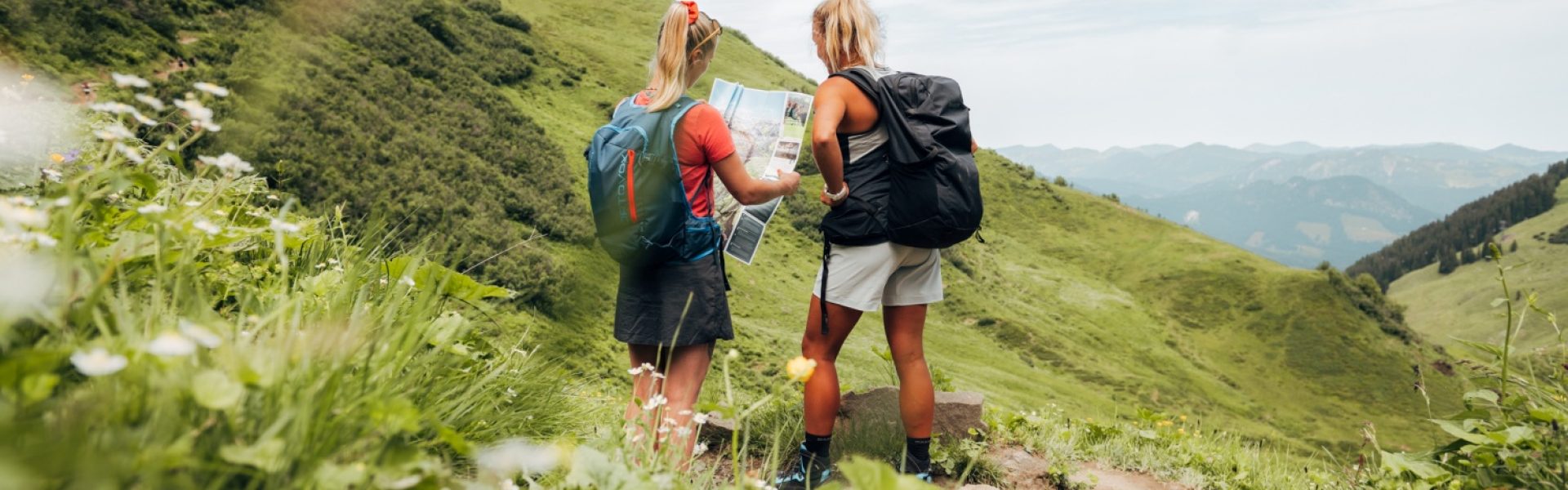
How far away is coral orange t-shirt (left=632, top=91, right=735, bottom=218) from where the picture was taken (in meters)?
3.06

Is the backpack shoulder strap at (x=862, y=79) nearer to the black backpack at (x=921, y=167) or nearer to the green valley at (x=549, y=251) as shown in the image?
the black backpack at (x=921, y=167)

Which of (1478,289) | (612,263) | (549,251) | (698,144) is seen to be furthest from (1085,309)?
(1478,289)

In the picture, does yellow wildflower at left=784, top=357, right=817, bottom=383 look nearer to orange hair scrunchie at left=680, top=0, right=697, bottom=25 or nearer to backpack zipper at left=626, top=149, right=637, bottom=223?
backpack zipper at left=626, top=149, right=637, bottom=223

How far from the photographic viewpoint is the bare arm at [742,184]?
3.11m

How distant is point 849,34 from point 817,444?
1691mm

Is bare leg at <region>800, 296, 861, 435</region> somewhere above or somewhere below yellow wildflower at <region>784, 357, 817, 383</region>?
below

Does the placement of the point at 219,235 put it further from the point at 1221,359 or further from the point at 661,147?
the point at 1221,359

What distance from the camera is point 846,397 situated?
15.8ft

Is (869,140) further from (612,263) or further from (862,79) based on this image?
(612,263)

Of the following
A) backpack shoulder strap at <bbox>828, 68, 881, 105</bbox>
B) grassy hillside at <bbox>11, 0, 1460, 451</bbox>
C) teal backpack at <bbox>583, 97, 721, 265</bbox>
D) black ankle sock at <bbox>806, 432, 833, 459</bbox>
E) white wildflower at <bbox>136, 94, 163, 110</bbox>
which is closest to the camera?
white wildflower at <bbox>136, 94, 163, 110</bbox>

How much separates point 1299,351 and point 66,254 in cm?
6189

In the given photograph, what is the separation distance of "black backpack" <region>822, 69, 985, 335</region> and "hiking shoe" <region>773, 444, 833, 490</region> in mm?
585

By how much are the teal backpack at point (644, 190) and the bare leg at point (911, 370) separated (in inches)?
37.7

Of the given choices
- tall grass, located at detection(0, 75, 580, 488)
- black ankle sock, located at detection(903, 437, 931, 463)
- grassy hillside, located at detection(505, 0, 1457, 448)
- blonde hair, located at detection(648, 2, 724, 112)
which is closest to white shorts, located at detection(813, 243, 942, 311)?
black ankle sock, located at detection(903, 437, 931, 463)
